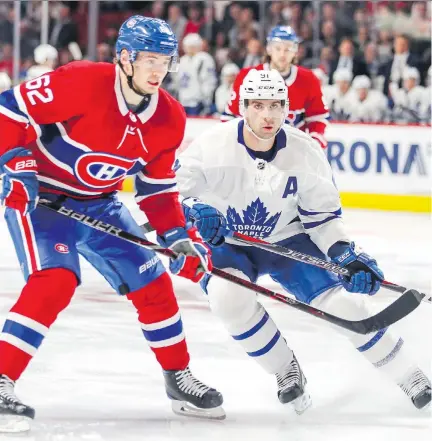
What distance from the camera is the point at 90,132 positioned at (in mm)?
2826

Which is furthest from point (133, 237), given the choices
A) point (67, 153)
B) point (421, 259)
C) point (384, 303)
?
point (421, 259)

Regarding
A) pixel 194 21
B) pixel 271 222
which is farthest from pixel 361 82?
pixel 271 222

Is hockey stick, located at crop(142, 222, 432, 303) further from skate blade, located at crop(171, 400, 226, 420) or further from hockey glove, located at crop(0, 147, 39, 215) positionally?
hockey glove, located at crop(0, 147, 39, 215)

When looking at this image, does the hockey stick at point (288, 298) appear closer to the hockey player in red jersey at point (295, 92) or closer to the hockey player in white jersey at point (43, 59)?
the hockey player in red jersey at point (295, 92)

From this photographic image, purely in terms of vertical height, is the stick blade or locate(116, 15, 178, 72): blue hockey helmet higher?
locate(116, 15, 178, 72): blue hockey helmet

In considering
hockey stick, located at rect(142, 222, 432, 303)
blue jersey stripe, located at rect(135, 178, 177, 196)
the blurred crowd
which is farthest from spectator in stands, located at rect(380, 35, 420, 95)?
blue jersey stripe, located at rect(135, 178, 177, 196)

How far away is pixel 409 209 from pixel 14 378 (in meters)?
4.67

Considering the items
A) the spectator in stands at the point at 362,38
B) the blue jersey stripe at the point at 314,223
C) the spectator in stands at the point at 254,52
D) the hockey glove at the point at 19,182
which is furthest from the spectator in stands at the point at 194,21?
the hockey glove at the point at 19,182

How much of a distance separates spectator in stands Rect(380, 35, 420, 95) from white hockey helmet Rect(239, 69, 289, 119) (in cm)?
526

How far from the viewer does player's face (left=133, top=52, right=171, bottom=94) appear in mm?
2795

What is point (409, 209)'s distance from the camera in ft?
23.2

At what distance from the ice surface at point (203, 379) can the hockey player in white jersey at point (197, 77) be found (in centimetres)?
400

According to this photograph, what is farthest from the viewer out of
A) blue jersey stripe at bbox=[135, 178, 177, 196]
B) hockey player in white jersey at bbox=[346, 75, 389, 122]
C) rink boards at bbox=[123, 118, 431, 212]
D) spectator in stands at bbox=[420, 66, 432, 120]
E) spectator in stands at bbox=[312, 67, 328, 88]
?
spectator in stands at bbox=[312, 67, 328, 88]

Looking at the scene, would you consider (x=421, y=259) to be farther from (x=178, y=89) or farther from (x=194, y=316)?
(x=178, y=89)
